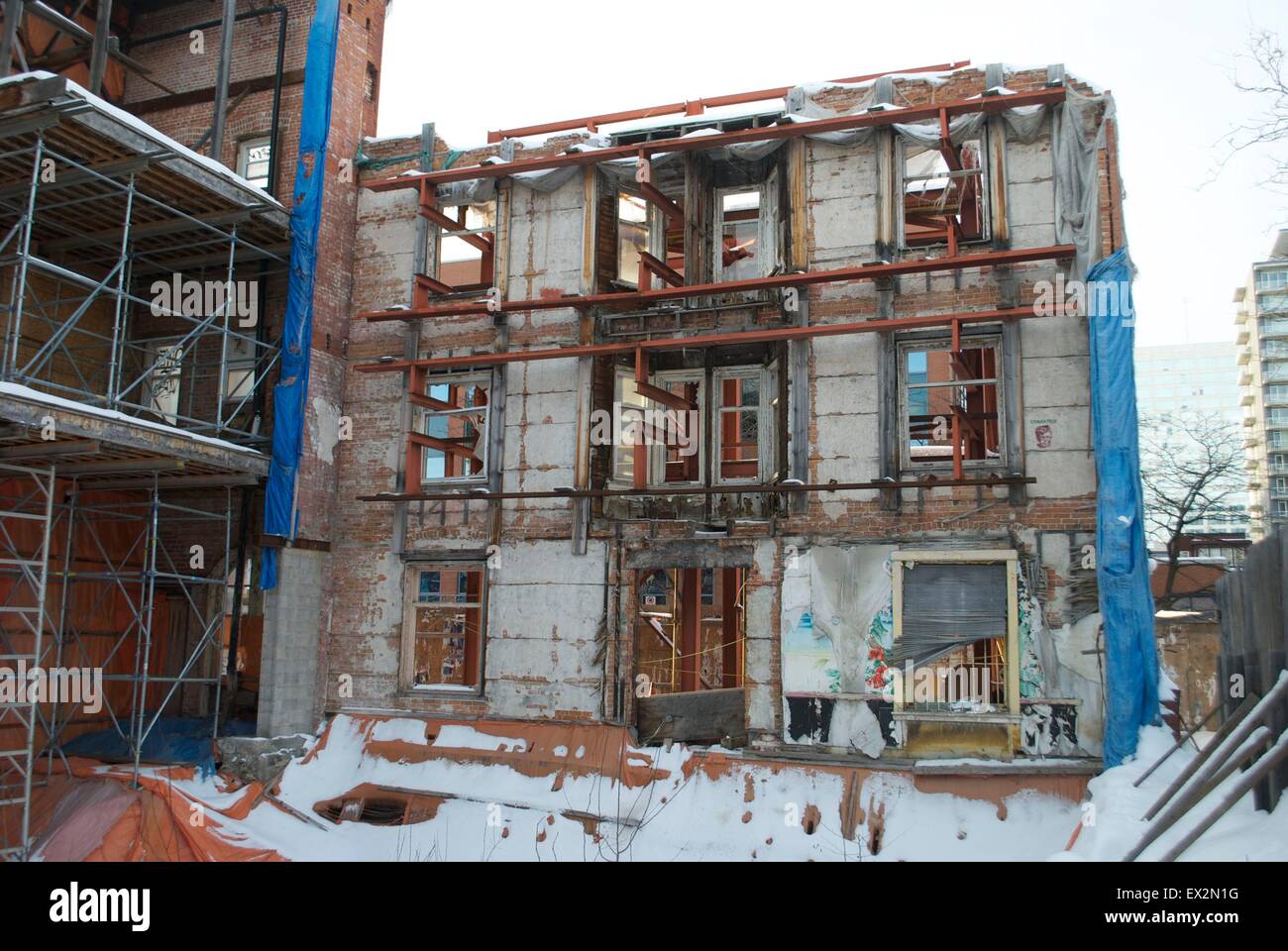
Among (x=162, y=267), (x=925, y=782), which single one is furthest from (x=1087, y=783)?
(x=162, y=267)

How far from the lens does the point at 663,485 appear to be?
15.5 meters

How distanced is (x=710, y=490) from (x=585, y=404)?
2.61 metres

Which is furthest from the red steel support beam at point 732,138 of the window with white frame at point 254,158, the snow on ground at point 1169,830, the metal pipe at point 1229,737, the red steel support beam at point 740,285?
the metal pipe at point 1229,737

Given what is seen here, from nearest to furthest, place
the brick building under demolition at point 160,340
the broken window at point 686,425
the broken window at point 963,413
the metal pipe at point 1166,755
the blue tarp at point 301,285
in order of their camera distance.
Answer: the metal pipe at point 1166,755 → the broken window at point 963,413 → the brick building under demolition at point 160,340 → the broken window at point 686,425 → the blue tarp at point 301,285

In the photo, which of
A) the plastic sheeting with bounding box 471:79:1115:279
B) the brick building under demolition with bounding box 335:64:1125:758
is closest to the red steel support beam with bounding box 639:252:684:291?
the brick building under demolition with bounding box 335:64:1125:758

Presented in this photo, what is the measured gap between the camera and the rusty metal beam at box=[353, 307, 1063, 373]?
13.8 meters

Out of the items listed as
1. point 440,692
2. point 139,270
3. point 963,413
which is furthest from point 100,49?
point 963,413

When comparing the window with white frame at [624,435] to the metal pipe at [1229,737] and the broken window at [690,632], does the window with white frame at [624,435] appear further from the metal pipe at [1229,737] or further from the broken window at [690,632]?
the metal pipe at [1229,737]

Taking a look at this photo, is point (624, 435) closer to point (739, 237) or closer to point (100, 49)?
point (739, 237)

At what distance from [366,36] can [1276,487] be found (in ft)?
271

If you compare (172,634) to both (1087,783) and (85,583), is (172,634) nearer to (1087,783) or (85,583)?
(85,583)

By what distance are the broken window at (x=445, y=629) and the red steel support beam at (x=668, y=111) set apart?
7.32 meters

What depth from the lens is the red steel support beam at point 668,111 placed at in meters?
15.6

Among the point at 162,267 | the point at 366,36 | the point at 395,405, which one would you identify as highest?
the point at 366,36
